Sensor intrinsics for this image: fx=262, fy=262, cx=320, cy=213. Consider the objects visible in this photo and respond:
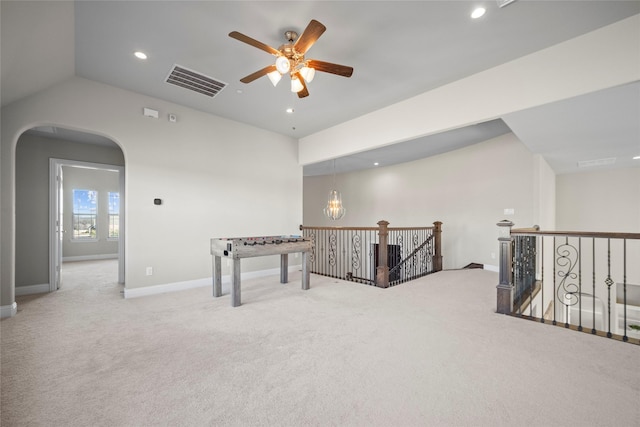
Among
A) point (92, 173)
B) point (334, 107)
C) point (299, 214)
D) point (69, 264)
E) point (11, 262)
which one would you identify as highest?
point (334, 107)

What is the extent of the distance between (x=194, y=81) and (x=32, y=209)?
12.3ft

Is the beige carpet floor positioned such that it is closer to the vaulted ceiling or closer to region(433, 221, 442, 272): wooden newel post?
the vaulted ceiling

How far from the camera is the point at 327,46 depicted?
117 inches

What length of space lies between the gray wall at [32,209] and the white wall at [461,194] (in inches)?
307

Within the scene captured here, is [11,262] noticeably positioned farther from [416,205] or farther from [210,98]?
[416,205]

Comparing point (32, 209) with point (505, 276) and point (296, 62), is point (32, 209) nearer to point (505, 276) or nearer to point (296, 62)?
point (296, 62)

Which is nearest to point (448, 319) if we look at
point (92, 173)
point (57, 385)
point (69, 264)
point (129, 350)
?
point (129, 350)

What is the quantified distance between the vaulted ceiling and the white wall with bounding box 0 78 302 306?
0.87 feet

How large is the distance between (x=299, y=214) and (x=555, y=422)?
526 centimetres

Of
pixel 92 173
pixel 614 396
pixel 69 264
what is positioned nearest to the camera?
pixel 614 396

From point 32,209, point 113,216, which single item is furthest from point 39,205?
point 113,216

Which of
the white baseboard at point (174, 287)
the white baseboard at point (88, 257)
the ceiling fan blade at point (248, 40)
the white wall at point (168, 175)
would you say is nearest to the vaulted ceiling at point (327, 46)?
the white wall at point (168, 175)

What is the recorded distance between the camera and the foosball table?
354 centimetres

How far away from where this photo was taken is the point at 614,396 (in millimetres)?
1730
